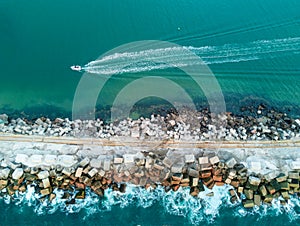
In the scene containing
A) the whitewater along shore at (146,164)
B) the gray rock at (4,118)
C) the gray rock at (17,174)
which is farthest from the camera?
the gray rock at (4,118)

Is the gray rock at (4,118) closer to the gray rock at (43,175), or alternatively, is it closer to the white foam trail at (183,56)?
the gray rock at (43,175)

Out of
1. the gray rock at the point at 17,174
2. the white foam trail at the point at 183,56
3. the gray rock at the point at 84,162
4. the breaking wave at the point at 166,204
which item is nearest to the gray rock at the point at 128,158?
the breaking wave at the point at 166,204

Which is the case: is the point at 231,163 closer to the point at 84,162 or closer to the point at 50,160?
the point at 84,162

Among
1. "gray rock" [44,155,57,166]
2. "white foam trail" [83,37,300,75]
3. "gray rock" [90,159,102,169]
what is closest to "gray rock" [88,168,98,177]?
"gray rock" [90,159,102,169]

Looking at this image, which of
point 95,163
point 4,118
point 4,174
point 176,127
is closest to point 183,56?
point 176,127

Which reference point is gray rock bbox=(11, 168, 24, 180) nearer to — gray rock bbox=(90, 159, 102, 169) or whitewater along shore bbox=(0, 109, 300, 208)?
whitewater along shore bbox=(0, 109, 300, 208)

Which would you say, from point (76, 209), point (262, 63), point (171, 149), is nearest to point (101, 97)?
point (171, 149)

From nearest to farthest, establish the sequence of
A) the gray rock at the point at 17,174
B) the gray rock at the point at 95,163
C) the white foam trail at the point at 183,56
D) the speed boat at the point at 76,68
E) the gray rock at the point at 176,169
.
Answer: the gray rock at the point at 17,174, the gray rock at the point at 176,169, the gray rock at the point at 95,163, the speed boat at the point at 76,68, the white foam trail at the point at 183,56
